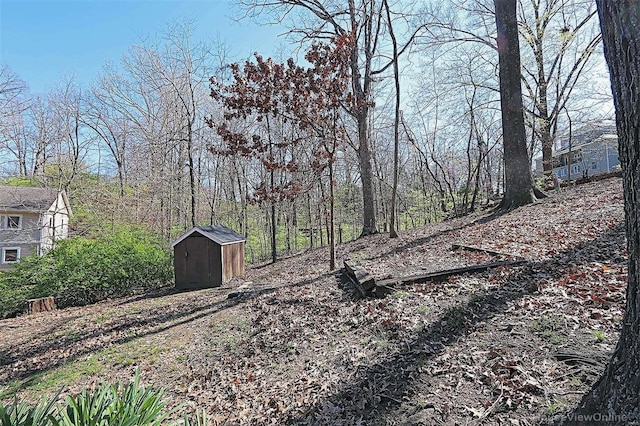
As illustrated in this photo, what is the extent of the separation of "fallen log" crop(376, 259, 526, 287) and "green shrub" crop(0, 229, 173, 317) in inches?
352

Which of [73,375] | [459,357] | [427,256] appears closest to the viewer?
[459,357]

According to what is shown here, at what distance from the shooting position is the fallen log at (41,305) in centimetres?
877

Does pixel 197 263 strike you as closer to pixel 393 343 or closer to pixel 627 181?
pixel 393 343

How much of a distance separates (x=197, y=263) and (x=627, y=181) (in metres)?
9.53

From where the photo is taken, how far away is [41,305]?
8.88 metres

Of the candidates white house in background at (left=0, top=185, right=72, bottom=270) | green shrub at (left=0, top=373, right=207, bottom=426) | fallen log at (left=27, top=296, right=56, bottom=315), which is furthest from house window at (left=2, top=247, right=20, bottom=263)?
green shrub at (left=0, top=373, right=207, bottom=426)

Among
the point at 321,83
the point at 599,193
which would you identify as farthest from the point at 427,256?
the point at 599,193

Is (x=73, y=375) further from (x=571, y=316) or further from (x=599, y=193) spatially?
(x=599, y=193)

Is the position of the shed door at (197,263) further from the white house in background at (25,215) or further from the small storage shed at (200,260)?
the white house in background at (25,215)

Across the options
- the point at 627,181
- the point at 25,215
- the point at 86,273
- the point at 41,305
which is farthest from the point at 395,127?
the point at 25,215

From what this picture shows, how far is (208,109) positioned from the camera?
16781 mm

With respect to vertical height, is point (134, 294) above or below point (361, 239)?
below

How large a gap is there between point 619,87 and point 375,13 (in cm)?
1224

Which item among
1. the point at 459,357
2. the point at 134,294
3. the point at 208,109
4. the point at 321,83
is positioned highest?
the point at 208,109
